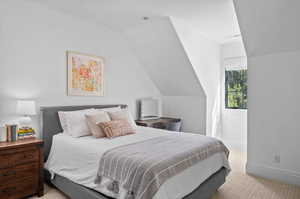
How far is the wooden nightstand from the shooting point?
7.48 feet

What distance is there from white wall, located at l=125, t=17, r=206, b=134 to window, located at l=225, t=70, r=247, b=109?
915 millimetres

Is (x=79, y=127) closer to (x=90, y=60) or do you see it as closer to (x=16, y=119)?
(x=16, y=119)

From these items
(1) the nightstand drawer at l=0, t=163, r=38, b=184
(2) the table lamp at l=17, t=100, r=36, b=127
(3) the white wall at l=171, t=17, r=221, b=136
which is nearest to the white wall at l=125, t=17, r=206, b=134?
(3) the white wall at l=171, t=17, r=221, b=136

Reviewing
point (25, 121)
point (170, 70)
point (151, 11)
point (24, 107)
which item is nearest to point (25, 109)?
point (24, 107)

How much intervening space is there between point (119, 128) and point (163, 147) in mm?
863

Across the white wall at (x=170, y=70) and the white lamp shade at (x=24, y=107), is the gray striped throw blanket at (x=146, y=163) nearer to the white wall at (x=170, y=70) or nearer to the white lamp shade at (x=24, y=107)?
the white lamp shade at (x=24, y=107)

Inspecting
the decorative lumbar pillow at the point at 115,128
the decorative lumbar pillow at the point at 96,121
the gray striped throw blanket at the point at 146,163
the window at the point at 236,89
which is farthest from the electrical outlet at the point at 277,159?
the decorative lumbar pillow at the point at 96,121

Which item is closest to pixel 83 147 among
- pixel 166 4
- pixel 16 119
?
pixel 16 119

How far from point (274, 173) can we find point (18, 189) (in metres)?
3.57

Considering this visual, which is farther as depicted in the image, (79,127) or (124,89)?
(124,89)

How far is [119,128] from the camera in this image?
2887 millimetres

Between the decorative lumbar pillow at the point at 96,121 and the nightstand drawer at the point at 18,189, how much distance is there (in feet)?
3.05

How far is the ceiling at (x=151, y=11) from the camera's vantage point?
9.59ft

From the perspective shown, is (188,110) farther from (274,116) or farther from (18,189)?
(18,189)
